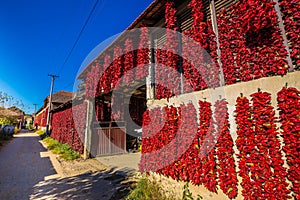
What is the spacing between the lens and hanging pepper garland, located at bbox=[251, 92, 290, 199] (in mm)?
2189

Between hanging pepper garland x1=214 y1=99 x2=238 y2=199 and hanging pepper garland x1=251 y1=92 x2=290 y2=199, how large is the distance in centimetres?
39

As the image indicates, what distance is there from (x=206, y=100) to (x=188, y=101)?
1.55ft

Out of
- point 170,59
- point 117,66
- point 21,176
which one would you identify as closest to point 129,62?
point 117,66

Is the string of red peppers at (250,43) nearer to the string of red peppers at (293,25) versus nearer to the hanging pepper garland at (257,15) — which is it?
the hanging pepper garland at (257,15)

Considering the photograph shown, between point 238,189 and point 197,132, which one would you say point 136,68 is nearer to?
point 197,132

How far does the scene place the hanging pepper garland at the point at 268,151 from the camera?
2.19 m

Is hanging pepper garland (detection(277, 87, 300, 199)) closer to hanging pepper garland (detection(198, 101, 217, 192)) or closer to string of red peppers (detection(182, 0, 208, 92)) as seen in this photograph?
hanging pepper garland (detection(198, 101, 217, 192))

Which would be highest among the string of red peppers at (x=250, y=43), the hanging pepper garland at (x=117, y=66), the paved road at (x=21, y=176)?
the hanging pepper garland at (x=117, y=66)

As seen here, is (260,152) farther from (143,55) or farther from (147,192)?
(143,55)

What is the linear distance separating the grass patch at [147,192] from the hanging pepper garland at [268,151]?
6.75 feet

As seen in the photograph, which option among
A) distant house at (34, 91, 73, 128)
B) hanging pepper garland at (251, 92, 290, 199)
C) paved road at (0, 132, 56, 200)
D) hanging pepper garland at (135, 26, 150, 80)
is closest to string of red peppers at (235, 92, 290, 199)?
hanging pepper garland at (251, 92, 290, 199)

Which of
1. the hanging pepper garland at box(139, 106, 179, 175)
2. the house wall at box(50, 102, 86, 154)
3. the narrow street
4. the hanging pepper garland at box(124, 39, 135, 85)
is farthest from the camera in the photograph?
the house wall at box(50, 102, 86, 154)

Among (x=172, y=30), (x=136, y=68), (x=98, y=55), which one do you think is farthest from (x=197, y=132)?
(x=98, y=55)

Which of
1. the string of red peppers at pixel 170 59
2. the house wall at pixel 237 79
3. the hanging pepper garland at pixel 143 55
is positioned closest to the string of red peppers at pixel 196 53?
the house wall at pixel 237 79
